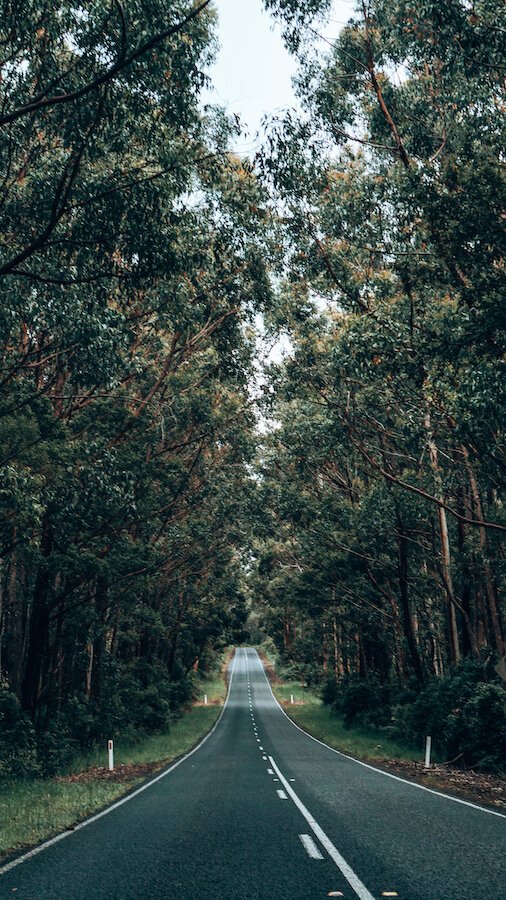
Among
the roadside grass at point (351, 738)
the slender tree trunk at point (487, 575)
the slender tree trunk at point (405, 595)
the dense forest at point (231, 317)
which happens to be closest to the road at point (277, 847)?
the dense forest at point (231, 317)

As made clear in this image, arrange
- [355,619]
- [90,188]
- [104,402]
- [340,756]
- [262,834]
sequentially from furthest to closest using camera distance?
1. [355,619]
2. [340,756]
3. [104,402]
4. [90,188]
5. [262,834]

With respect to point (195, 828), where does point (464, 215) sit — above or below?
above

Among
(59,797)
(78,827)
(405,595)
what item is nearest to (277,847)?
(78,827)

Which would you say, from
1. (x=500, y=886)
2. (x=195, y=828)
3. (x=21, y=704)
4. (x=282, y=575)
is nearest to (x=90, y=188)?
(x=195, y=828)

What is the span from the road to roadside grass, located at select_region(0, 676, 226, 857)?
0.53 meters

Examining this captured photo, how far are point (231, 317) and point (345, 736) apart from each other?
20419 mm

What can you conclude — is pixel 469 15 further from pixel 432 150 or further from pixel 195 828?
pixel 195 828

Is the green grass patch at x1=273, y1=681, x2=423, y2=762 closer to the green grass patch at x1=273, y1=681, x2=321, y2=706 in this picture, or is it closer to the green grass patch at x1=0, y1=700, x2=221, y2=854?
the green grass patch at x1=273, y1=681, x2=321, y2=706

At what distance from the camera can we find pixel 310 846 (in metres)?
8.27

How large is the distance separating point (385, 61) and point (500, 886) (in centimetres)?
1436

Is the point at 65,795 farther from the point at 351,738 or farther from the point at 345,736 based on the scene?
the point at 345,736

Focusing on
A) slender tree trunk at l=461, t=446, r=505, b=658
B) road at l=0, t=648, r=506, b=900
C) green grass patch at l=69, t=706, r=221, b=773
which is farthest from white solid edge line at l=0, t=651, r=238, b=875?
slender tree trunk at l=461, t=446, r=505, b=658

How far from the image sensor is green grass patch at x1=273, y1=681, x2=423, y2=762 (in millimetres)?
23656

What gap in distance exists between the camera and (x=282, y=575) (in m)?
49.8
